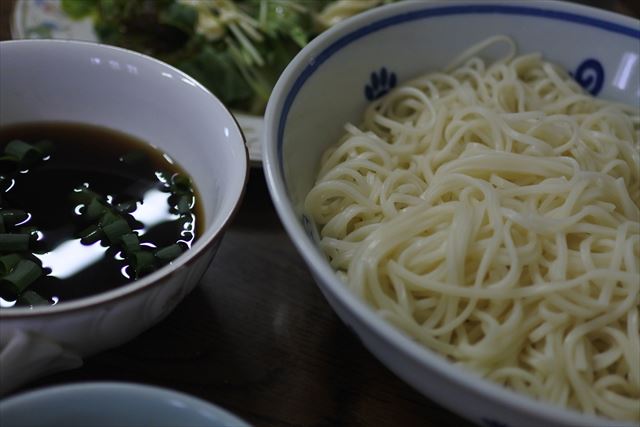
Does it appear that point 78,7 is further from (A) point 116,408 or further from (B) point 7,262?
(A) point 116,408

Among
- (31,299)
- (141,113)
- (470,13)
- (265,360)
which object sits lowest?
(265,360)

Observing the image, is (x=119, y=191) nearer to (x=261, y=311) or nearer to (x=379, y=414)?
(x=261, y=311)

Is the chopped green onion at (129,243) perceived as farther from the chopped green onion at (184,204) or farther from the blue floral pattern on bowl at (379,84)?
the blue floral pattern on bowl at (379,84)

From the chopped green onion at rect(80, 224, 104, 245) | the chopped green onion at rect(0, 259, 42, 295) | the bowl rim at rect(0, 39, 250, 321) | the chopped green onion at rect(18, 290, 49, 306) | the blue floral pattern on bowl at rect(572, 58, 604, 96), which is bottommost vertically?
the chopped green onion at rect(18, 290, 49, 306)

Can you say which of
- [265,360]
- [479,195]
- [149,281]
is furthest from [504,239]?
[149,281]

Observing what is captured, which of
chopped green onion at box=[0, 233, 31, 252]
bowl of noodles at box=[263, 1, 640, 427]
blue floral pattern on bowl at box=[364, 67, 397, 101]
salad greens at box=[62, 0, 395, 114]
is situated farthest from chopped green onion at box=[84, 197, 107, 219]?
salad greens at box=[62, 0, 395, 114]

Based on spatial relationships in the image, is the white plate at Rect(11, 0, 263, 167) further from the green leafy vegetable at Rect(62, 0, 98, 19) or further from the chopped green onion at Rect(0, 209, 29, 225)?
the chopped green onion at Rect(0, 209, 29, 225)

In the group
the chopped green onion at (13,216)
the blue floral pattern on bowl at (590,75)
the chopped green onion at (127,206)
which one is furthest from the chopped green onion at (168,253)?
the blue floral pattern on bowl at (590,75)

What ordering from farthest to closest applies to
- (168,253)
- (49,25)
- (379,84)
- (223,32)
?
(223,32)
(49,25)
(379,84)
(168,253)
